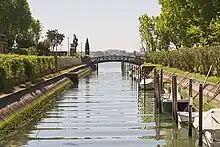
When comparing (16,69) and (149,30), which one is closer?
(16,69)

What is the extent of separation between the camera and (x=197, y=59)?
3869 cm

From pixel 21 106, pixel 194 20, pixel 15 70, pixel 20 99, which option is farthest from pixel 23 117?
pixel 194 20

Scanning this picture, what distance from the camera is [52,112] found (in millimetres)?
30938

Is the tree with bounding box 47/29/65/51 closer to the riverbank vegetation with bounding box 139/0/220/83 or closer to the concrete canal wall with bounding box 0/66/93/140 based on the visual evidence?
the riverbank vegetation with bounding box 139/0/220/83

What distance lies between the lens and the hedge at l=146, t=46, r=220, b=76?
3228 cm

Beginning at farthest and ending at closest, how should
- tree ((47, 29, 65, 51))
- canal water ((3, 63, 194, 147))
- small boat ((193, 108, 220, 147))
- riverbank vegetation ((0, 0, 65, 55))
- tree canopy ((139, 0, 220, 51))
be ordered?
tree ((47, 29, 65, 51)) → riverbank vegetation ((0, 0, 65, 55)) → tree canopy ((139, 0, 220, 51)) → canal water ((3, 63, 194, 147)) → small boat ((193, 108, 220, 147))

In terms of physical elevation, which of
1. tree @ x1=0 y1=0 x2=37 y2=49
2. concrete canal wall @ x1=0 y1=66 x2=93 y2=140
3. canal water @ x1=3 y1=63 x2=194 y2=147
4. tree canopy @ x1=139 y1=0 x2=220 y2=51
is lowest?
canal water @ x1=3 y1=63 x2=194 y2=147

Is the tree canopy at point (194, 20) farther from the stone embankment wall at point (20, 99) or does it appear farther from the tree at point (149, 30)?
the tree at point (149, 30)

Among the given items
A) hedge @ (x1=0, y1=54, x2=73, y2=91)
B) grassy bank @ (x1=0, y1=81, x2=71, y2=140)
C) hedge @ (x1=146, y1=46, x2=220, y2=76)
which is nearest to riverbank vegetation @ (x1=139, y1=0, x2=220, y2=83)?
hedge @ (x1=146, y1=46, x2=220, y2=76)

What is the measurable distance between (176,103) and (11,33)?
7833 cm

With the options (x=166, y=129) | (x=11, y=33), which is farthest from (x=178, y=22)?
(x=11, y=33)

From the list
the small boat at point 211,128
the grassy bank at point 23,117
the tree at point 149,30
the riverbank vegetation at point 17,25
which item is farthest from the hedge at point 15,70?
the tree at point 149,30

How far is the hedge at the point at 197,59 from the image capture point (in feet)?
106

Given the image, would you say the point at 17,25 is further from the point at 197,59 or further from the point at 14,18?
the point at 197,59
